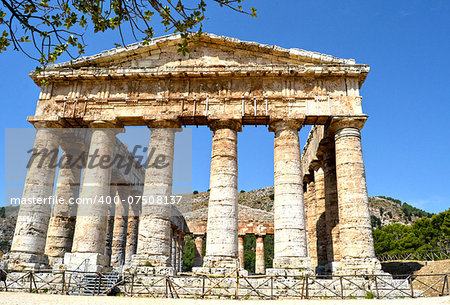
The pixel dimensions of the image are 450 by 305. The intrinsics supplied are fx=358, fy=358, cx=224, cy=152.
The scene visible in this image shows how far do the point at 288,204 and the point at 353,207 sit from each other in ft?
8.73

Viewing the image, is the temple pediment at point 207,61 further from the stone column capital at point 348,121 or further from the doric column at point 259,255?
the doric column at point 259,255

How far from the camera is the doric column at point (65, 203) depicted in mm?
17703

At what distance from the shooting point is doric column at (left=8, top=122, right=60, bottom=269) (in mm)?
15047

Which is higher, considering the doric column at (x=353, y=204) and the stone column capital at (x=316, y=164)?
the stone column capital at (x=316, y=164)

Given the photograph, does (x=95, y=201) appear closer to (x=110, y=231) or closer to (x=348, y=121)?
(x=110, y=231)

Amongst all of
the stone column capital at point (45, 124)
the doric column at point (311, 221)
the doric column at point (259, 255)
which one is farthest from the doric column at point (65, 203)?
the doric column at point (259, 255)

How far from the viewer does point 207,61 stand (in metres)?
17.3


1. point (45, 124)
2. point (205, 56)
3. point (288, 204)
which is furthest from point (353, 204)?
point (45, 124)

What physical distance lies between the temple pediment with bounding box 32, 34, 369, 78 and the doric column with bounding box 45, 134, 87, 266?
3667mm

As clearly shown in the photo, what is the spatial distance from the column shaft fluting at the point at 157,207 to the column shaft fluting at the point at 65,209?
4.99 m

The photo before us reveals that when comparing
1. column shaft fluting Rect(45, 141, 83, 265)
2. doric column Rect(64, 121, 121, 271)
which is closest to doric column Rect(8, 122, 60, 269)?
column shaft fluting Rect(45, 141, 83, 265)

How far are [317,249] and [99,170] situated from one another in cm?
1227

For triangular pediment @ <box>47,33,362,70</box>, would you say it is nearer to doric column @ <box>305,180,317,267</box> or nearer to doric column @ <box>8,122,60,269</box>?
doric column @ <box>8,122,60,269</box>

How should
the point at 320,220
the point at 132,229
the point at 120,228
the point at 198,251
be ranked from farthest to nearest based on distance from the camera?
the point at 198,251 < the point at 132,229 < the point at 120,228 < the point at 320,220
